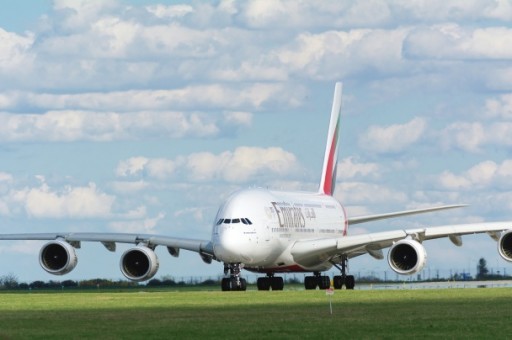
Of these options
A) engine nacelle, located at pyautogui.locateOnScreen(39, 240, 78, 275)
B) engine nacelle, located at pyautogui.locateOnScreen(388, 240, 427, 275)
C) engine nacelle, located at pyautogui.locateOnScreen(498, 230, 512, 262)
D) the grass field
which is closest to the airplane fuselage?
engine nacelle, located at pyautogui.locateOnScreen(388, 240, 427, 275)

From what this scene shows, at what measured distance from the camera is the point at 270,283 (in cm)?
6450

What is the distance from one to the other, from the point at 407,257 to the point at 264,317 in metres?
24.9

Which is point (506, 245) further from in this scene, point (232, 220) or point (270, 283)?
point (270, 283)

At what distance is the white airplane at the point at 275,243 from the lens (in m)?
58.0

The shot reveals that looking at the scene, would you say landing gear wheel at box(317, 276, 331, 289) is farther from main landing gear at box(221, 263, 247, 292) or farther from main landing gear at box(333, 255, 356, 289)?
main landing gear at box(221, 263, 247, 292)

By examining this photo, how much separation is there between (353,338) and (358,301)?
16.1m

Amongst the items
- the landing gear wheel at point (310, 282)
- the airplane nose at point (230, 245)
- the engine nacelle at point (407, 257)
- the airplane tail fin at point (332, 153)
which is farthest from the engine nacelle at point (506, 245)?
the airplane tail fin at point (332, 153)

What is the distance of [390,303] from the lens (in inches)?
1644

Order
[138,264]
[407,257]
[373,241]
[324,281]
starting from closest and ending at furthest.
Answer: [407,257] < [373,241] < [138,264] < [324,281]

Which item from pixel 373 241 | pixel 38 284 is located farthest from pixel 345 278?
pixel 38 284

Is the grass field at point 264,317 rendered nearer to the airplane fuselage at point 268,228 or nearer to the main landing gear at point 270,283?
the airplane fuselage at point 268,228

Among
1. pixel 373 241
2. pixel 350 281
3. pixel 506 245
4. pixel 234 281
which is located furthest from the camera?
pixel 350 281

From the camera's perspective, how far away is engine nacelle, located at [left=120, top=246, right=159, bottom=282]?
200ft

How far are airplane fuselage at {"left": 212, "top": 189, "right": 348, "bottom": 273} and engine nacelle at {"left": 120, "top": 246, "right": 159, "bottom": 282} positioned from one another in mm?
3944
